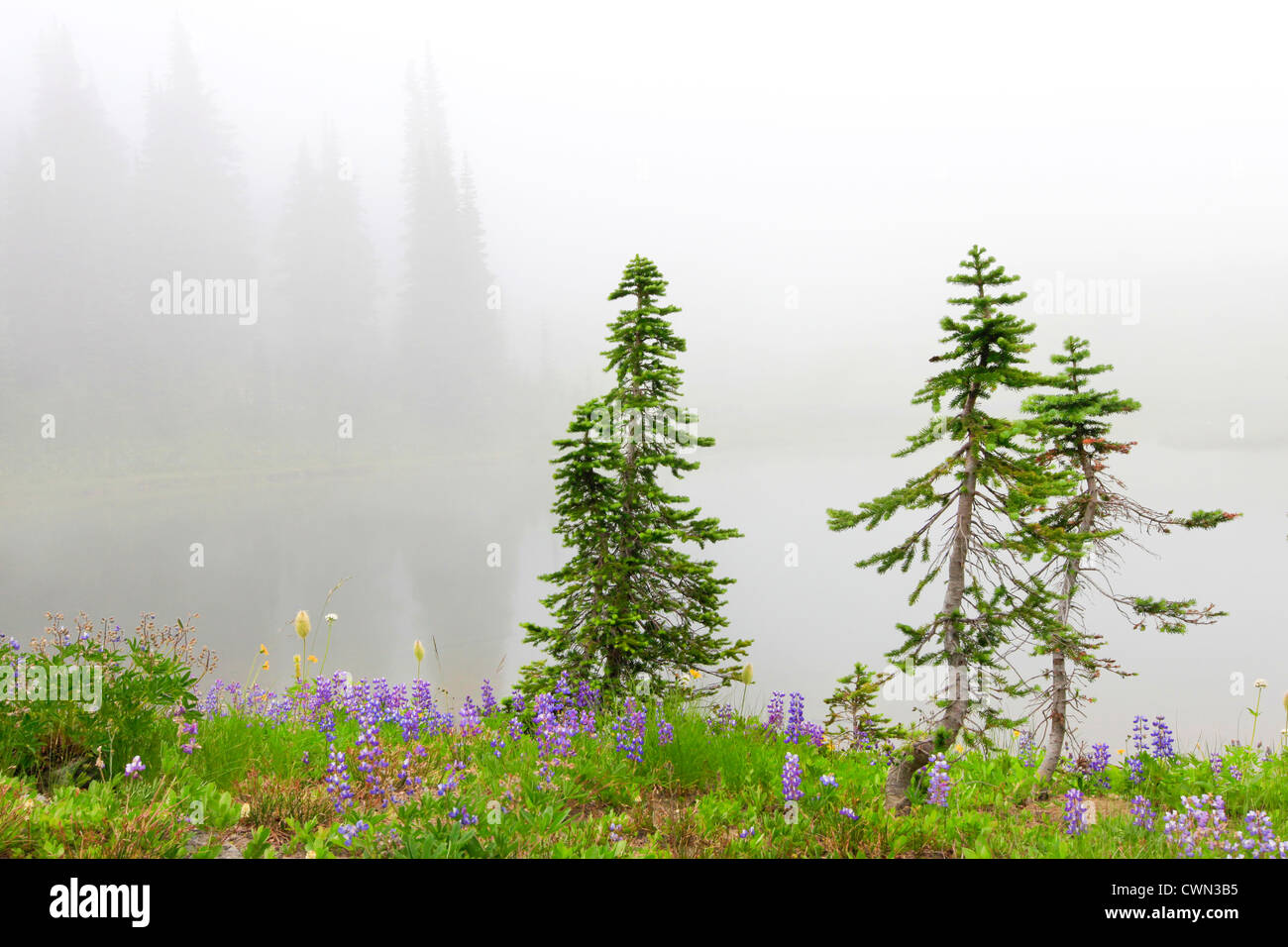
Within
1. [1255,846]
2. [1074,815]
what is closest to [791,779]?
[1074,815]

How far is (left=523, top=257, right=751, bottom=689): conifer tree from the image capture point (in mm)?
8539

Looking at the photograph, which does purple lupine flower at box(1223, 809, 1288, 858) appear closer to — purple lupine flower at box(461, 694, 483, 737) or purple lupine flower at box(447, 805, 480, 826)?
purple lupine flower at box(447, 805, 480, 826)

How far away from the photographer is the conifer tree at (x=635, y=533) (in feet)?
28.0

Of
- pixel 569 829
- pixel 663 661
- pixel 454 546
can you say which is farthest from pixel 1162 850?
pixel 454 546

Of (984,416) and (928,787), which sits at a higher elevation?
(984,416)

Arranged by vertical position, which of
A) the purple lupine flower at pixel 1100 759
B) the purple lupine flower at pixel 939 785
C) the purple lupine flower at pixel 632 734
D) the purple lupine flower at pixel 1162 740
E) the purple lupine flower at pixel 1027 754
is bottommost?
the purple lupine flower at pixel 1027 754

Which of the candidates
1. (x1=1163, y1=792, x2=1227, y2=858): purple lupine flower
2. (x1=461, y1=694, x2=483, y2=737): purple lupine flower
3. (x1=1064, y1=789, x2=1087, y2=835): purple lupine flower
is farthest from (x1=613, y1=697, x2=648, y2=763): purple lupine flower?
(x1=1163, y1=792, x2=1227, y2=858): purple lupine flower

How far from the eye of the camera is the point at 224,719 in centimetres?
550

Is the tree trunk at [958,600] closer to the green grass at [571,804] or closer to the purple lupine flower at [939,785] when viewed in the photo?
the green grass at [571,804]

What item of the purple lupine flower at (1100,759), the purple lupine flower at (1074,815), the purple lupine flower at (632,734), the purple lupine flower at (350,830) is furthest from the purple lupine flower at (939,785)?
the purple lupine flower at (350,830)

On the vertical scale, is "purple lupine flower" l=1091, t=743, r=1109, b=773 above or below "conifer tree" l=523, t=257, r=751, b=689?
below

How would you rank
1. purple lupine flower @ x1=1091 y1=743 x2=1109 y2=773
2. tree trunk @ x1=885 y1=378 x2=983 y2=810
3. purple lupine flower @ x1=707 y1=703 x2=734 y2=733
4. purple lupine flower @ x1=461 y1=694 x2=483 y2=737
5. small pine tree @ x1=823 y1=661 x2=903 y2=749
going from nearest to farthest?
1. purple lupine flower @ x1=461 y1=694 x2=483 y2=737
2. tree trunk @ x1=885 y1=378 x2=983 y2=810
3. purple lupine flower @ x1=707 y1=703 x2=734 y2=733
4. purple lupine flower @ x1=1091 y1=743 x2=1109 y2=773
5. small pine tree @ x1=823 y1=661 x2=903 y2=749
